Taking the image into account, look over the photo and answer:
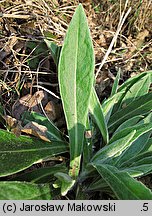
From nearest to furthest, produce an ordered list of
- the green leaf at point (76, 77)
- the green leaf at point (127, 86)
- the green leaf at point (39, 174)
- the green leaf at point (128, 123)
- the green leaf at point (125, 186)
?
the green leaf at point (125, 186), the green leaf at point (76, 77), the green leaf at point (39, 174), the green leaf at point (128, 123), the green leaf at point (127, 86)

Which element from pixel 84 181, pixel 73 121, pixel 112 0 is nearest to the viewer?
pixel 73 121

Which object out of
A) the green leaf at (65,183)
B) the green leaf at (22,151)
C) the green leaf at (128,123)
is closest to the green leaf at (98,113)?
the green leaf at (128,123)

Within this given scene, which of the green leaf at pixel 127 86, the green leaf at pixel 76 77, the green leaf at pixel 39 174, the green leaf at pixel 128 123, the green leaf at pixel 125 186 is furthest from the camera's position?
the green leaf at pixel 127 86

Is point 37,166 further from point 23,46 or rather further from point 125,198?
point 23,46

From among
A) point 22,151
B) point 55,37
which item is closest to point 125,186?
point 22,151

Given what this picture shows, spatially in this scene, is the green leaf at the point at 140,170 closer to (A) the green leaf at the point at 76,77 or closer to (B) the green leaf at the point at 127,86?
(A) the green leaf at the point at 76,77

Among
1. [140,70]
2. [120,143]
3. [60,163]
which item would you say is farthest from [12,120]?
[140,70]
